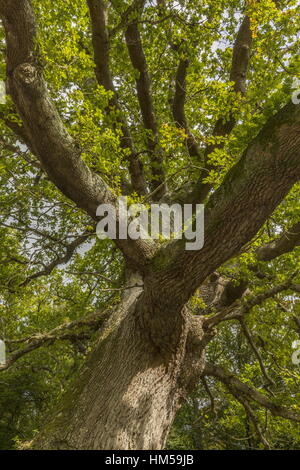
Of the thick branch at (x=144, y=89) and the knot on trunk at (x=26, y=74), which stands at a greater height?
the thick branch at (x=144, y=89)

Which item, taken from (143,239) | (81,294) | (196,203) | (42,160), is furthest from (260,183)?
(81,294)

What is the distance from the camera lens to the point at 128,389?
11.4 feet

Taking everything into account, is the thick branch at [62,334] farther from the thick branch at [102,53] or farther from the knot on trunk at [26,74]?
the knot on trunk at [26,74]

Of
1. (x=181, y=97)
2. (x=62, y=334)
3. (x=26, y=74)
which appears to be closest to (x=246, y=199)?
(x=26, y=74)

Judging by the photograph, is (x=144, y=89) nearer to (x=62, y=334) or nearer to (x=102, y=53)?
(x=102, y=53)

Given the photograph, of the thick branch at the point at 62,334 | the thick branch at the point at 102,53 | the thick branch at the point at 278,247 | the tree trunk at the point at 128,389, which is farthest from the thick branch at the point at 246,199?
the thick branch at the point at 102,53

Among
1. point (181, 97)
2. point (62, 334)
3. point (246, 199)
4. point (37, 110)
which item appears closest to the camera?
point (246, 199)

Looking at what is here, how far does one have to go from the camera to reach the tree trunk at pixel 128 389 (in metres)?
Result: 3.15

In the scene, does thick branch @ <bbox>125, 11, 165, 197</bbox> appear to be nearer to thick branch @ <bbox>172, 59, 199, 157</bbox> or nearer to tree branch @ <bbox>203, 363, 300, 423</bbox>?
thick branch @ <bbox>172, 59, 199, 157</bbox>

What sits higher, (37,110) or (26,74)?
(26,74)

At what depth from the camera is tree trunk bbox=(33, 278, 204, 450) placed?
3.15 meters

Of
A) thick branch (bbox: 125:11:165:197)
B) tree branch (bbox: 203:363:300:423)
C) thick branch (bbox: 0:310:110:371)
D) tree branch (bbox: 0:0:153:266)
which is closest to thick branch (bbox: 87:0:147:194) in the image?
thick branch (bbox: 125:11:165:197)

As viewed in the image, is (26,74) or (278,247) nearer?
(26,74)

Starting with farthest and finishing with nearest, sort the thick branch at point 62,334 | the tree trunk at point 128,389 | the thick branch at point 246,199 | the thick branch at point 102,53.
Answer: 1. the thick branch at point 62,334
2. the thick branch at point 102,53
3. the tree trunk at point 128,389
4. the thick branch at point 246,199
